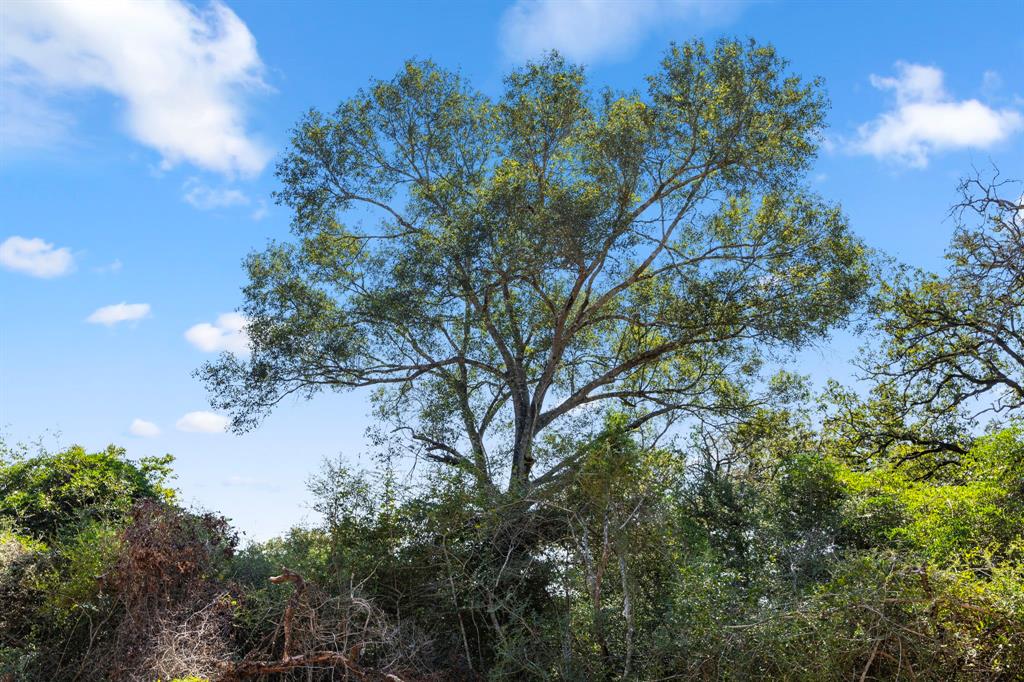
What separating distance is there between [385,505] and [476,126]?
338 inches

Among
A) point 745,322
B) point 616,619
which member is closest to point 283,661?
point 616,619

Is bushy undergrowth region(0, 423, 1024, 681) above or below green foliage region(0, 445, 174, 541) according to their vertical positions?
below

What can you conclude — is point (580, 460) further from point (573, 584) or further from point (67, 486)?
point (67, 486)

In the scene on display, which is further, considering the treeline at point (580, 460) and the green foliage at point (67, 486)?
the green foliage at point (67, 486)

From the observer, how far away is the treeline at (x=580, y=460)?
303 inches

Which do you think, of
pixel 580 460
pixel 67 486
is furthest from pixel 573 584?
pixel 67 486

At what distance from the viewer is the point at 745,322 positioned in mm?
14789

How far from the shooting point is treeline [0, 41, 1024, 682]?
770 cm

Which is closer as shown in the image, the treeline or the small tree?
the treeline

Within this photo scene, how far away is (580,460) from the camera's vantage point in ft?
32.0

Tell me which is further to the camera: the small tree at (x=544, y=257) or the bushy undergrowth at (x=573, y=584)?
the small tree at (x=544, y=257)

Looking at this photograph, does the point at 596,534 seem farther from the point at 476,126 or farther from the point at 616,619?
the point at 476,126

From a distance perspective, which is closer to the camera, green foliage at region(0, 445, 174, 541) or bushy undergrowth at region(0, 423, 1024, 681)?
bushy undergrowth at region(0, 423, 1024, 681)

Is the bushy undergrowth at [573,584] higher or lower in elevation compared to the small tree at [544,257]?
lower
